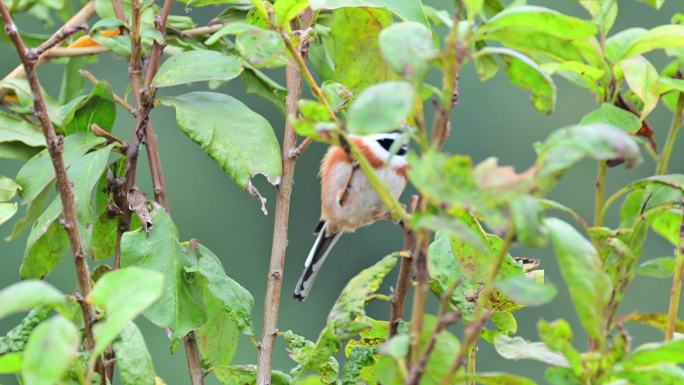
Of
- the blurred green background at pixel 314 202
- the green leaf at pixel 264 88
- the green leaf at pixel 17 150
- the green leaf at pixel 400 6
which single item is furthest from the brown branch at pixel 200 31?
the blurred green background at pixel 314 202

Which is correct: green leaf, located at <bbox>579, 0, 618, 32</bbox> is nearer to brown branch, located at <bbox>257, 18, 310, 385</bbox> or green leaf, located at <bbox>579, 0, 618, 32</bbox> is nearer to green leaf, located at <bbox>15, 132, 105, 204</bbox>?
brown branch, located at <bbox>257, 18, 310, 385</bbox>

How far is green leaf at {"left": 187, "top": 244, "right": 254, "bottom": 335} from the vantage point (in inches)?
57.6

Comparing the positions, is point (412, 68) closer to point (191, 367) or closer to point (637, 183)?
point (637, 183)

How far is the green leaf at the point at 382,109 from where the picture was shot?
776mm

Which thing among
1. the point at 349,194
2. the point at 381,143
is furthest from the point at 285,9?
the point at 381,143

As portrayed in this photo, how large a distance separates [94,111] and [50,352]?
1.00m

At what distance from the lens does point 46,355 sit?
29.9 inches

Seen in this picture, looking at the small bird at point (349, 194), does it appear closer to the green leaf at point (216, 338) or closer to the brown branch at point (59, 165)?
the green leaf at point (216, 338)

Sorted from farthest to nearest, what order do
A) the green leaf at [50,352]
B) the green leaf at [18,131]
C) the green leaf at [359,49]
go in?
the green leaf at [18,131] → the green leaf at [359,49] → the green leaf at [50,352]

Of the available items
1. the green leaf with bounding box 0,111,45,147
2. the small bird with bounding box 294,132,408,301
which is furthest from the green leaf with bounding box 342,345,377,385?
the small bird with bounding box 294,132,408,301

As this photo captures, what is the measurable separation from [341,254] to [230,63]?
26.5 feet

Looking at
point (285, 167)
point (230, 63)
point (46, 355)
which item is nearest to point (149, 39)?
point (230, 63)

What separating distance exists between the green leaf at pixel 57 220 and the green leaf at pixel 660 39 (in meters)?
0.76

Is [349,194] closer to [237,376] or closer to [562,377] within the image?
[237,376]
